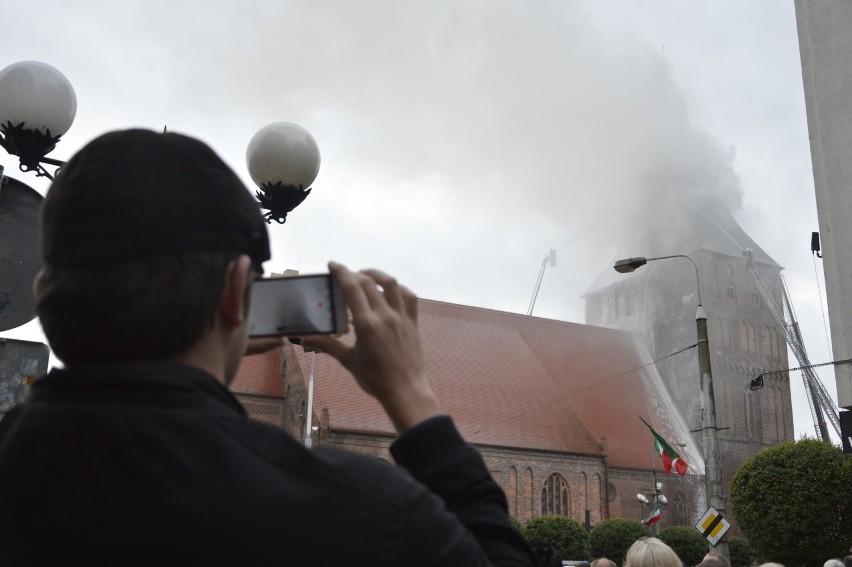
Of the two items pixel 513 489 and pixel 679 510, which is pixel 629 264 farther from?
pixel 679 510

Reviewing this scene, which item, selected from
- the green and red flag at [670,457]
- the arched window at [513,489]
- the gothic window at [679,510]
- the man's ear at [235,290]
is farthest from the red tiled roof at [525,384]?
the man's ear at [235,290]

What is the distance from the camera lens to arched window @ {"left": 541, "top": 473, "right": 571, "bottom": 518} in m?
36.7

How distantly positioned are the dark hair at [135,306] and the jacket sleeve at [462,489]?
0.33m

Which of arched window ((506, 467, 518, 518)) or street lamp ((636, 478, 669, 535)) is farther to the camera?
arched window ((506, 467, 518, 518))

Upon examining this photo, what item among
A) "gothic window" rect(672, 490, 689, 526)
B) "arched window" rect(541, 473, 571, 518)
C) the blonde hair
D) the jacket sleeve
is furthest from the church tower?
the jacket sleeve

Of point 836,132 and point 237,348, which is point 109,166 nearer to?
point 237,348

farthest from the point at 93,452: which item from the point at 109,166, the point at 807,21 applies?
the point at 807,21

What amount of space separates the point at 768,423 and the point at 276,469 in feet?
168

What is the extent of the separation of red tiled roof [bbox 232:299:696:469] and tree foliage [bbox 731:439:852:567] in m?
15.7

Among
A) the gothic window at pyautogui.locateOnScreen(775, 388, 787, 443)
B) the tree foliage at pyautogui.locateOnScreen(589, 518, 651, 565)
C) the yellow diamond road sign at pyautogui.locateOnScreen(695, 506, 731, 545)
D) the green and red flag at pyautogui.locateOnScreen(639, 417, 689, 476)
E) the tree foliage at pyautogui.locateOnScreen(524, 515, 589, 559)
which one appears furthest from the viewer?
the gothic window at pyautogui.locateOnScreen(775, 388, 787, 443)

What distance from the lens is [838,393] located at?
1902cm

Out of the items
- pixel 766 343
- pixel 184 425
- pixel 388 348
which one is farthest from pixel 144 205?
pixel 766 343

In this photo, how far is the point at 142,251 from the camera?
1033mm

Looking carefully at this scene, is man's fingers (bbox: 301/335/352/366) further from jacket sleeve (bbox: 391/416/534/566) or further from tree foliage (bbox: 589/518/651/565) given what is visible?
tree foliage (bbox: 589/518/651/565)
